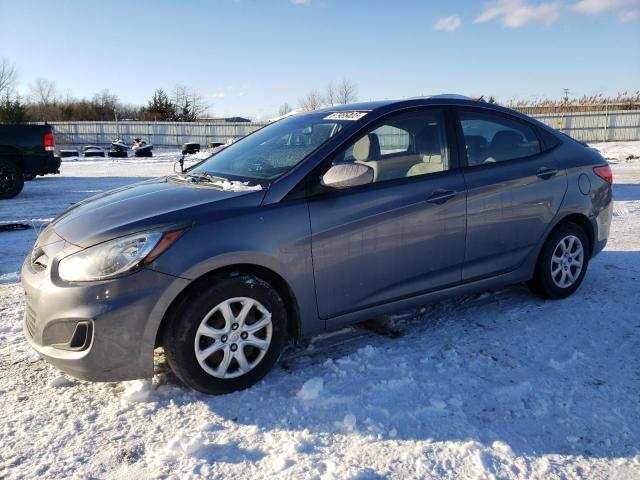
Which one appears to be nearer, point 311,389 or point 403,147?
point 311,389

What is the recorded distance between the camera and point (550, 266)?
429cm

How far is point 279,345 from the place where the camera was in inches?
123

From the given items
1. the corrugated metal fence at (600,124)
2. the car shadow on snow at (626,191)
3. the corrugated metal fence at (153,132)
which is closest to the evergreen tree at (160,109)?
the corrugated metal fence at (153,132)

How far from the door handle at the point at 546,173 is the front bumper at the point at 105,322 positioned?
2861mm

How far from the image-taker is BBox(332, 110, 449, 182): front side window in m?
3.46

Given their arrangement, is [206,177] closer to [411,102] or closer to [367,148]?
[367,148]

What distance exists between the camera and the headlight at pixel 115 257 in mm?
2711

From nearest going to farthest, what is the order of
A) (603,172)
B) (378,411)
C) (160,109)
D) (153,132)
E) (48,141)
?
(378,411) < (603,172) < (48,141) < (153,132) < (160,109)

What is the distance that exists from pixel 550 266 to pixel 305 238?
2286 millimetres

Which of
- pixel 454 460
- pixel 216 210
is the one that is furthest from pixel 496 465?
pixel 216 210

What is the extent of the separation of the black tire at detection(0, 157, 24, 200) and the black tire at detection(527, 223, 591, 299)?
34.4 feet

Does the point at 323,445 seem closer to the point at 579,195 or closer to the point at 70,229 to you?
the point at 70,229

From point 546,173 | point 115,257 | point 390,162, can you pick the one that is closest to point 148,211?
point 115,257

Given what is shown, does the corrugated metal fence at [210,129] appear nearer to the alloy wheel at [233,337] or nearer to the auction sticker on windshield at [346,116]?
the auction sticker on windshield at [346,116]
